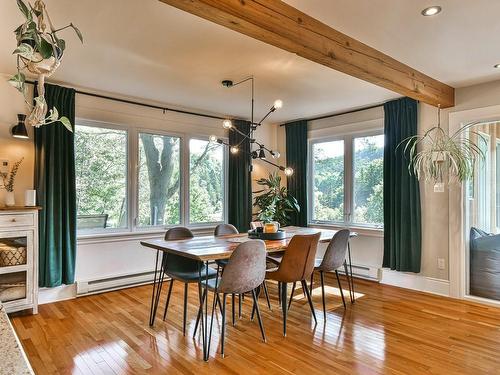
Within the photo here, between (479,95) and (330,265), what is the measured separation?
267 centimetres

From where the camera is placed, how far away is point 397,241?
4.53 meters

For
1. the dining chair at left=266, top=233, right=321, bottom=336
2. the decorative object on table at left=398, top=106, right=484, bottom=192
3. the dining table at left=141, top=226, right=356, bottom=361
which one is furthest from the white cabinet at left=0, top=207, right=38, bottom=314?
the decorative object on table at left=398, top=106, right=484, bottom=192

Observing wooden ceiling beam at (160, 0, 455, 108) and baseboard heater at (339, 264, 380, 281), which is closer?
wooden ceiling beam at (160, 0, 455, 108)

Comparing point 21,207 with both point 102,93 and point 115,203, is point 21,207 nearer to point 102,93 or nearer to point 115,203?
point 115,203

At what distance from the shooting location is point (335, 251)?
3557 millimetres

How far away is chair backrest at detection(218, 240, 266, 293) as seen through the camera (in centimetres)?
270

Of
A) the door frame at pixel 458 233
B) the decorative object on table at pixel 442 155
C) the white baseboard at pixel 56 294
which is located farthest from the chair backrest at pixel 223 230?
the door frame at pixel 458 233

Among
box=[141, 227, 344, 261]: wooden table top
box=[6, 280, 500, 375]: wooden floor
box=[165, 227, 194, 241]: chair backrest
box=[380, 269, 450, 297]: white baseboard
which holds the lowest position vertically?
box=[6, 280, 500, 375]: wooden floor

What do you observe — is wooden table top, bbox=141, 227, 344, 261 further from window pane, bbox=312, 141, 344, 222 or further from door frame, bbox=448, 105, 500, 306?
window pane, bbox=312, 141, 344, 222

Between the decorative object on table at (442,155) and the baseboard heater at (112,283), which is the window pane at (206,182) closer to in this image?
the baseboard heater at (112,283)

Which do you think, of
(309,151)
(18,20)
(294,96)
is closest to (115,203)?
(18,20)

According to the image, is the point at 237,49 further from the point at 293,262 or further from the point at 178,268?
the point at 178,268

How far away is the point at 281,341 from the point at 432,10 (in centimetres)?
280

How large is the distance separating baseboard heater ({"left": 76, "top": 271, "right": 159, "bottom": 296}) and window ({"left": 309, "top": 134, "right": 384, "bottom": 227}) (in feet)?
9.51
